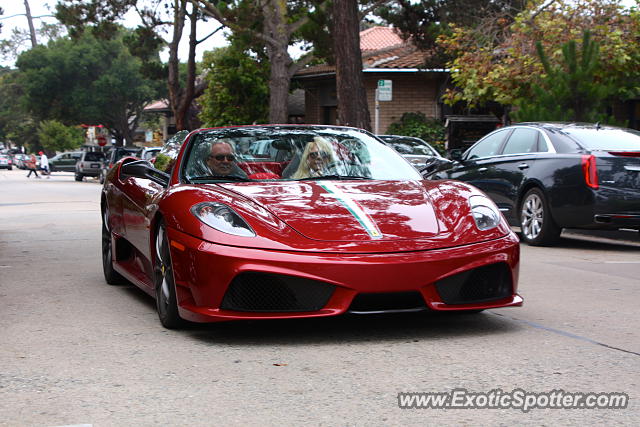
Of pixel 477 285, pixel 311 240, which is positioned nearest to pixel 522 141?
pixel 477 285

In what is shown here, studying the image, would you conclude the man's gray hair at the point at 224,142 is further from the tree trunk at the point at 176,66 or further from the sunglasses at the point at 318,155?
the tree trunk at the point at 176,66

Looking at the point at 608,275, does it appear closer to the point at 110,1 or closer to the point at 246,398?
the point at 246,398

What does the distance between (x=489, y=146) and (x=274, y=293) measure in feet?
27.7

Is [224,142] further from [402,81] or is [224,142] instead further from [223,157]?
[402,81]

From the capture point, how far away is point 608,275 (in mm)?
8844

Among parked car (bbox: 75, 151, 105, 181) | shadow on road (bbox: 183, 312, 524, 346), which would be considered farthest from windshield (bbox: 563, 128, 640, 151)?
parked car (bbox: 75, 151, 105, 181)

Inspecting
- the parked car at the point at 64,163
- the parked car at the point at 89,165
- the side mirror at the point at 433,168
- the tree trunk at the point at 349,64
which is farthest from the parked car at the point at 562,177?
the parked car at the point at 64,163

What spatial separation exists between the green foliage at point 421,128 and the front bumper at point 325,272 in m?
29.1

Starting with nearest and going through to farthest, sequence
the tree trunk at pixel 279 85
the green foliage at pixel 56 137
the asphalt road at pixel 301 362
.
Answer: the asphalt road at pixel 301 362 < the tree trunk at pixel 279 85 < the green foliage at pixel 56 137

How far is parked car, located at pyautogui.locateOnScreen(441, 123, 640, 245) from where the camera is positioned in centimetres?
1117

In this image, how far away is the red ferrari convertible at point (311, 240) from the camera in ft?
17.3

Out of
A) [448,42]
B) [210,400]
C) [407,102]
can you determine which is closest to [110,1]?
[407,102]

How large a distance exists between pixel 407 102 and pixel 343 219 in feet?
101

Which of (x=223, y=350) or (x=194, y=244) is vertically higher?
(x=194, y=244)
